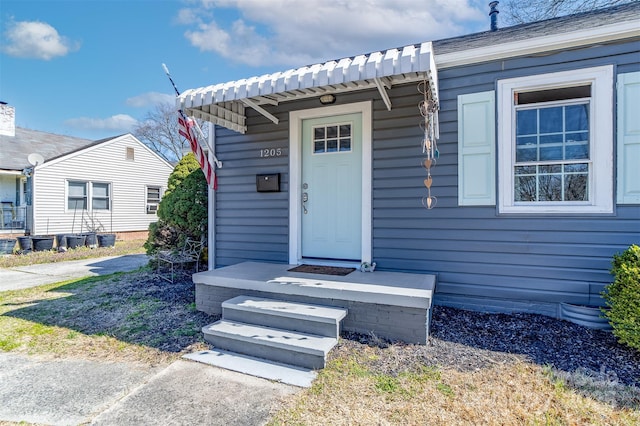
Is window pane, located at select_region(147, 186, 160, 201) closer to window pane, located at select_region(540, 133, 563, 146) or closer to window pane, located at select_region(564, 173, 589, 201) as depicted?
window pane, located at select_region(540, 133, 563, 146)

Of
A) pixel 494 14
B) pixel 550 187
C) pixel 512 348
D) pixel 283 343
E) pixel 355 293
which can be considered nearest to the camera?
pixel 283 343

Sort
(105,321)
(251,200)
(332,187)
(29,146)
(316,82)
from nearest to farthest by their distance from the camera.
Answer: (316,82), (105,321), (332,187), (251,200), (29,146)

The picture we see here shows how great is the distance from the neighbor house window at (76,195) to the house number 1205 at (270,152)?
10.3 m

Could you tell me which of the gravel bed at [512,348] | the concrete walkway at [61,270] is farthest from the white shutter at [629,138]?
the concrete walkway at [61,270]

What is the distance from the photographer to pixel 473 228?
380 cm

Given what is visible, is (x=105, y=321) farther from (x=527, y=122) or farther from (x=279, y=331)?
(x=527, y=122)

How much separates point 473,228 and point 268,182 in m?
2.75

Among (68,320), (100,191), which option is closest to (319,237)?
(68,320)

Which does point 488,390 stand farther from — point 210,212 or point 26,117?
point 26,117

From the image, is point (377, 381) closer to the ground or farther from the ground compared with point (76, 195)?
closer to the ground

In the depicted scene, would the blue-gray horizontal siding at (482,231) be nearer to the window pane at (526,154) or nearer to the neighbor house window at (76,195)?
the window pane at (526,154)

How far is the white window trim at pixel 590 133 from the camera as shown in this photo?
329 cm

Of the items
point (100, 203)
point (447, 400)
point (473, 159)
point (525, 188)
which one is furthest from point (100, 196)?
point (447, 400)

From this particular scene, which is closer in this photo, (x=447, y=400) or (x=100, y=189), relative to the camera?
(x=447, y=400)
